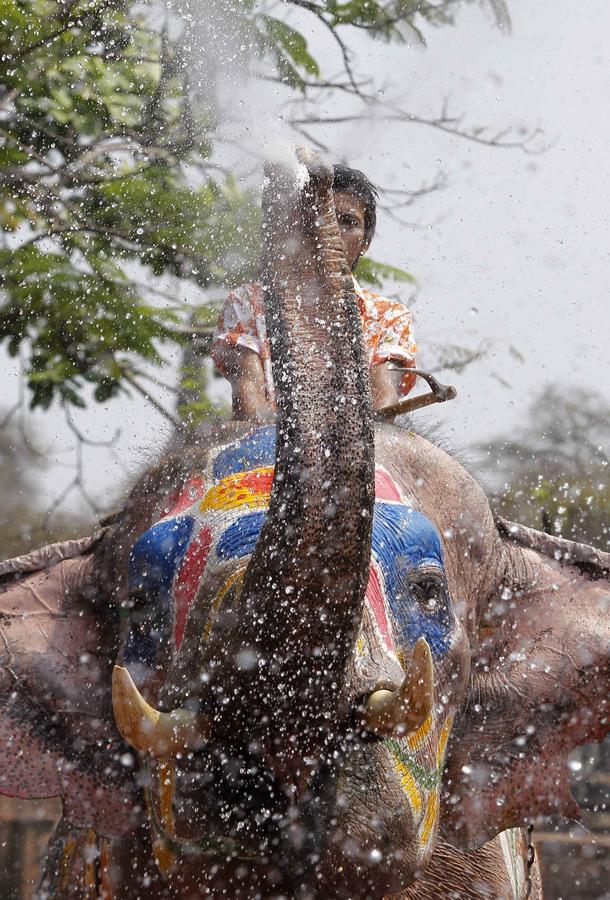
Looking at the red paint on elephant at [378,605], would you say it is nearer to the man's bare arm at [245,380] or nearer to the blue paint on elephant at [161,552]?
the blue paint on elephant at [161,552]

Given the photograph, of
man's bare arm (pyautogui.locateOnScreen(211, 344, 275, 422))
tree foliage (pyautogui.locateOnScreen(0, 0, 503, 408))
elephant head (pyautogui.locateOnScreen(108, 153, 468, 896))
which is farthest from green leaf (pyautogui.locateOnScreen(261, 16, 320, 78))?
elephant head (pyautogui.locateOnScreen(108, 153, 468, 896))

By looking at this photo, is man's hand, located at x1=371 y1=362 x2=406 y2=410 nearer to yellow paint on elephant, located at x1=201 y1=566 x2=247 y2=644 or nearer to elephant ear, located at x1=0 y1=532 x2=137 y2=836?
elephant ear, located at x1=0 y1=532 x2=137 y2=836

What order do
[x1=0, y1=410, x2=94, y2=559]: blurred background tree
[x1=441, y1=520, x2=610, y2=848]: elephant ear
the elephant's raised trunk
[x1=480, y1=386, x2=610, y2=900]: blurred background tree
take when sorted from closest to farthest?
the elephant's raised trunk → [x1=441, y1=520, x2=610, y2=848]: elephant ear → [x1=480, y1=386, x2=610, y2=900]: blurred background tree → [x1=0, y1=410, x2=94, y2=559]: blurred background tree

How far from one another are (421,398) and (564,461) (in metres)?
4.48

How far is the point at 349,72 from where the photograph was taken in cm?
427

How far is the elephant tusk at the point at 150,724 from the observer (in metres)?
1.74

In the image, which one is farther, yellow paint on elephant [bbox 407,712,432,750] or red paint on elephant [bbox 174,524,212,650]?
red paint on elephant [bbox 174,524,212,650]

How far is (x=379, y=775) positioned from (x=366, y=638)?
0.23 m

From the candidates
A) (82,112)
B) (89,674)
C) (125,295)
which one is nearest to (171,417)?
(125,295)

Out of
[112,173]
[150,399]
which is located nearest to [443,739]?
[150,399]

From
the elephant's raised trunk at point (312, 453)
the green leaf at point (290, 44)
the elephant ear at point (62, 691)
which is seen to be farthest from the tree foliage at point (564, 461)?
the elephant's raised trunk at point (312, 453)

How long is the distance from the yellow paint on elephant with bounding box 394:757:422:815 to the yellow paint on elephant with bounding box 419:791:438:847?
0.06 meters

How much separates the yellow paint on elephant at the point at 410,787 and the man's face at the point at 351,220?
1.38 meters

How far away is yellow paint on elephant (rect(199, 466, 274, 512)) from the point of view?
2.29 m
